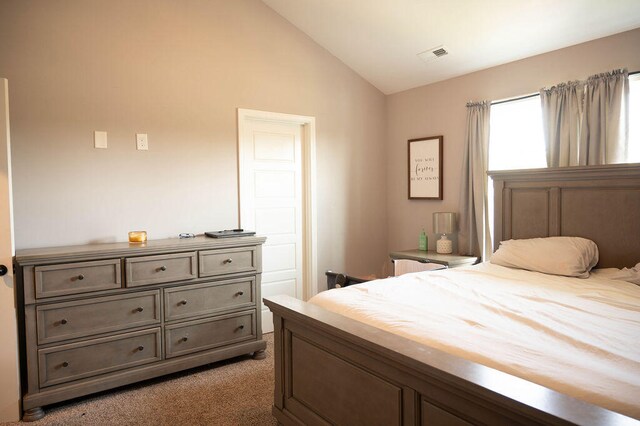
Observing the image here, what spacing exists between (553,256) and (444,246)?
50.5 inches

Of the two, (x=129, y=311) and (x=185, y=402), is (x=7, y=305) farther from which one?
(x=185, y=402)

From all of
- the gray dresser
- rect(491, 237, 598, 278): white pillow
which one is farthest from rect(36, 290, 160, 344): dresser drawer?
rect(491, 237, 598, 278): white pillow

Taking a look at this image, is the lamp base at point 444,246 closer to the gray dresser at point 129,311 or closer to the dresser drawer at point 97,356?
the gray dresser at point 129,311

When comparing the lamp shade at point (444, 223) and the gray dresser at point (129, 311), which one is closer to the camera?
the gray dresser at point (129, 311)

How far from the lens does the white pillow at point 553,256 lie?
274 centimetres

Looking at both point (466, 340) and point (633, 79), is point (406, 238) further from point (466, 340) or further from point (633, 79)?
point (466, 340)

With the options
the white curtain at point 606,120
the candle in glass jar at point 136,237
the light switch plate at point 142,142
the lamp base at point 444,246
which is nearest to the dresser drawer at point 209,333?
the candle in glass jar at point 136,237

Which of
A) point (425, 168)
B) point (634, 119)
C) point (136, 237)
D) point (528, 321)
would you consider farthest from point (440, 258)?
point (136, 237)

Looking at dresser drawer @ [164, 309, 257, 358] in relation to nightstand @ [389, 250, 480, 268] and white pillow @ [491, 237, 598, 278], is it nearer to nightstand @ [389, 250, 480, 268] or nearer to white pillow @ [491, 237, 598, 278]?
nightstand @ [389, 250, 480, 268]

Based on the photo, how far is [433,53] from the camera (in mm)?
3838

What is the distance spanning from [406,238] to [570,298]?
A: 8.24 feet

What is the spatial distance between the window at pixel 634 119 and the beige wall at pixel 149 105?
2.46 meters

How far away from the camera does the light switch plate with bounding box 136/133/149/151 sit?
324 cm

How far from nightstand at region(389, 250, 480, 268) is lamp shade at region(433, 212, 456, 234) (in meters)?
0.23
